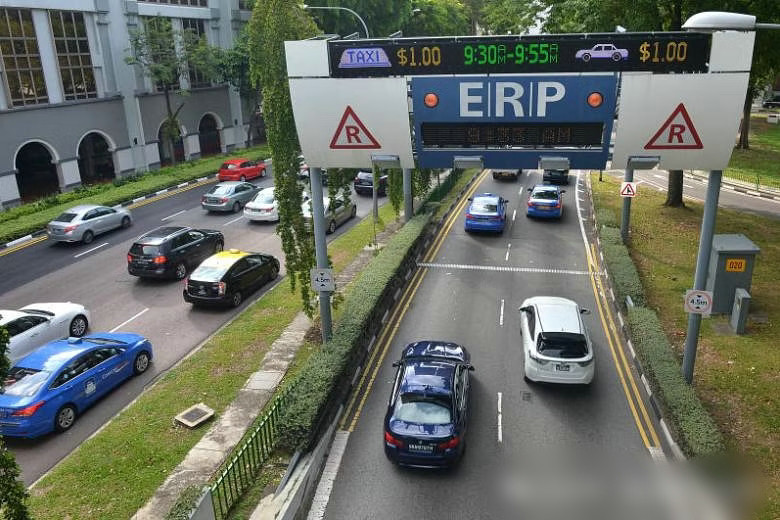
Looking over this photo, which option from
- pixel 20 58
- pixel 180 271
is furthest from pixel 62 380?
pixel 20 58

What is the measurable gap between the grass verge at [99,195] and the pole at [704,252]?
96.5 ft

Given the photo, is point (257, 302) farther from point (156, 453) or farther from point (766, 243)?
point (766, 243)

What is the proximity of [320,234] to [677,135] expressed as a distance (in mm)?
9138

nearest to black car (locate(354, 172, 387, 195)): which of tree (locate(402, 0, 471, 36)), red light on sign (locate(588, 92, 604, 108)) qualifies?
tree (locate(402, 0, 471, 36))

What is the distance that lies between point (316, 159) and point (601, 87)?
696 centimetres

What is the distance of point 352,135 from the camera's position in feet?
48.5

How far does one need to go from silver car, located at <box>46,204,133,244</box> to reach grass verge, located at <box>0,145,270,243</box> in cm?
215

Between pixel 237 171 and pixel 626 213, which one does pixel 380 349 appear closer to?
pixel 626 213

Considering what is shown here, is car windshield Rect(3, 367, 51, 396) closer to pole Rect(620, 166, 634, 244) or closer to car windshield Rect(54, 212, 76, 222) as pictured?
car windshield Rect(54, 212, 76, 222)

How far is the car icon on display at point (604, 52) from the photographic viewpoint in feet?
42.3

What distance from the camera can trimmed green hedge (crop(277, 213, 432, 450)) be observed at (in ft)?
41.1

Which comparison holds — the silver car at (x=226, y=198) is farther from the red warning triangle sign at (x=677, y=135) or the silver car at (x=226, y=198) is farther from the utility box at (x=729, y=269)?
the red warning triangle sign at (x=677, y=135)

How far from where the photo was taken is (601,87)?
43.1 ft

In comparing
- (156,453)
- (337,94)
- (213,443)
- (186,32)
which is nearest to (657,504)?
(213,443)
